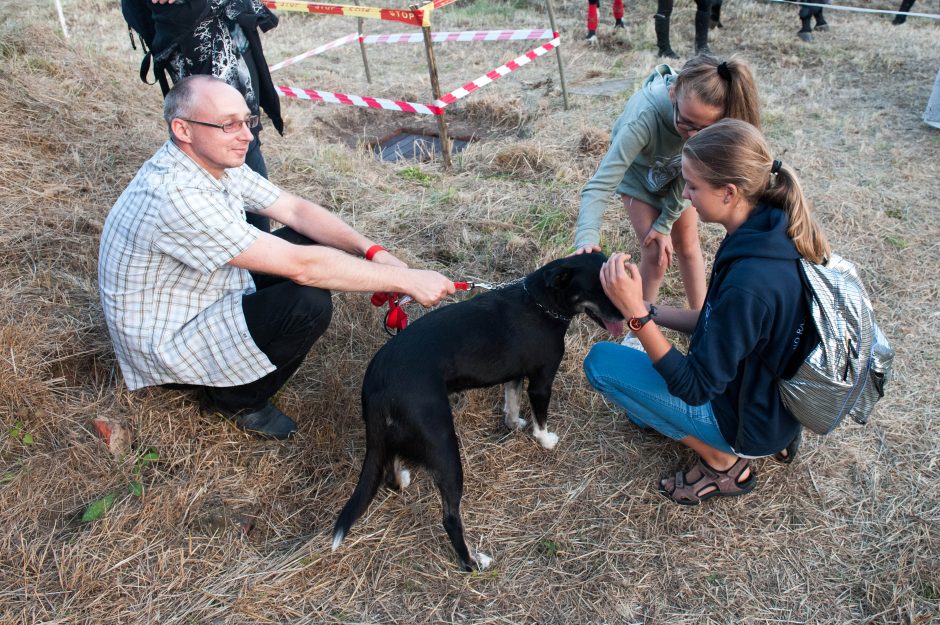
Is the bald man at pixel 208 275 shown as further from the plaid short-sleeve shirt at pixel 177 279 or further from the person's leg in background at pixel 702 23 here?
the person's leg in background at pixel 702 23

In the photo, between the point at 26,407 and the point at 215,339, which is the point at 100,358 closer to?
the point at 26,407

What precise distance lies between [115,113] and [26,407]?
3.69m

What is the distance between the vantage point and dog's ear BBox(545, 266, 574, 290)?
2857 mm

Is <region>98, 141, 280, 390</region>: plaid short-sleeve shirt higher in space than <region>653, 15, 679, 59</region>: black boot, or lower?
higher

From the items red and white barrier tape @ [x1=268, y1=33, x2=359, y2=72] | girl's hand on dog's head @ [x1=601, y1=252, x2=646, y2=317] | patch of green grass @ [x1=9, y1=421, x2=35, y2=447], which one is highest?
red and white barrier tape @ [x1=268, y1=33, x2=359, y2=72]

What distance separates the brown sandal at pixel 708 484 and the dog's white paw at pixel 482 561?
34.3 inches

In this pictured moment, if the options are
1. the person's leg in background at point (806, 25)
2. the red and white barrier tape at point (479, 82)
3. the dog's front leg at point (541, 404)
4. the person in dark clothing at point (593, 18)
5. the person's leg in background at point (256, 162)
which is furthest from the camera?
the person in dark clothing at point (593, 18)

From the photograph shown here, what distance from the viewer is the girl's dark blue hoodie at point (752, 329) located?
2.17 m

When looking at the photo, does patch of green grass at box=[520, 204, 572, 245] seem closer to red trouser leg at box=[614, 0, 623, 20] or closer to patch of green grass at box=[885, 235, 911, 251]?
patch of green grass at box=[885, 235, 911, 251]


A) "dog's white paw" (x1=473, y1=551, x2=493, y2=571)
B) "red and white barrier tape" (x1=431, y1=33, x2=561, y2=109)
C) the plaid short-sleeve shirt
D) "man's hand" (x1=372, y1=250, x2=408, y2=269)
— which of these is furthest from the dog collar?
"red and white barrier tape" (x1=431, y1=33, x2=561, y2=109)

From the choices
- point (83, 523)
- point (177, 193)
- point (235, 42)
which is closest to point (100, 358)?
point (83, 523)

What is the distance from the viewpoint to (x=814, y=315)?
2.19 metres

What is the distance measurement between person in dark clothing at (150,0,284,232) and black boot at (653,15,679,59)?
613cm

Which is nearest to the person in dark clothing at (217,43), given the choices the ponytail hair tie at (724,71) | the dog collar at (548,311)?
the dog collar at (548,311)
